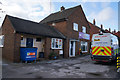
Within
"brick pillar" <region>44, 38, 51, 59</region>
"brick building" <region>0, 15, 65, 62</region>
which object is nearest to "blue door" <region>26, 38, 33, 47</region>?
"brick building" <region>0, 15, 65, 62</region>

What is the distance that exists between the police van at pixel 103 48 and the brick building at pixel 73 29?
214 inches

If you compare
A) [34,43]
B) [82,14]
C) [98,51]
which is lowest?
[98,51]

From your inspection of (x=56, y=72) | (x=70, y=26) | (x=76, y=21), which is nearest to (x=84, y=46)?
(x=76, y=21)

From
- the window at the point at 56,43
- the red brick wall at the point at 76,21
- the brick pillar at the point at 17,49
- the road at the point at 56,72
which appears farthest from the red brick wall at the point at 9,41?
the red brick wall at the point at 76,21

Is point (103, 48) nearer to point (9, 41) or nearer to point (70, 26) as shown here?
point (70, 26)

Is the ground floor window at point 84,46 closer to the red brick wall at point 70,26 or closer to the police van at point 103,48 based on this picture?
the red brick wall at point 70,26

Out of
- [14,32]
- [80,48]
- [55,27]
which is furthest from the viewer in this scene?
[80,48]

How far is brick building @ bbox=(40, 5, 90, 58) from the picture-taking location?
15562mm

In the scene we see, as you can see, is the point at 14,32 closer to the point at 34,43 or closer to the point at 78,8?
the point at 34,43

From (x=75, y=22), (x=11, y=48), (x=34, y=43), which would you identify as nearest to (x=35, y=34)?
(x=34, y=43)

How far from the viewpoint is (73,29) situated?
16.9 meters

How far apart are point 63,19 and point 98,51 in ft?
25.1

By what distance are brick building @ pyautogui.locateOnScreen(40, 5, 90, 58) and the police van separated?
17.8ft

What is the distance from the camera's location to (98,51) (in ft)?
33.4
